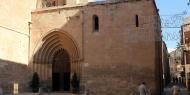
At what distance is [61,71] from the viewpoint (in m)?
20.9

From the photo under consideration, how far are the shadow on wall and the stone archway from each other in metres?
0.70

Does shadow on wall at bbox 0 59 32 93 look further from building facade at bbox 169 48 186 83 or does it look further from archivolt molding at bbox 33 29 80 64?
building facade at bbox 169 48 186 83

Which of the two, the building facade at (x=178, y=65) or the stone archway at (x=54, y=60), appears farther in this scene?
the building facade at (x=178, y=65)

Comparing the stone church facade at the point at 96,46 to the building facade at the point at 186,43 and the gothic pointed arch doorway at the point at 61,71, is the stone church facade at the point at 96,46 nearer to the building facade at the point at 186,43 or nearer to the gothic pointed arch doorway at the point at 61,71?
the gothic pointed arch doorway at the point at 61,71

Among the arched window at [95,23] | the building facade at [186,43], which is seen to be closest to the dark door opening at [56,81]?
the arched window at [95,23]

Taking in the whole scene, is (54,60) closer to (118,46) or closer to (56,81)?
(56,81)

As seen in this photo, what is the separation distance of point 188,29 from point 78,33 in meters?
17.0

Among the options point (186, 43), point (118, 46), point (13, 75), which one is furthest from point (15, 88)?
point (186, 43)

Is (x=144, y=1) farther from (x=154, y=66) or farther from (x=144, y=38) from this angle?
(x=154, y=66)

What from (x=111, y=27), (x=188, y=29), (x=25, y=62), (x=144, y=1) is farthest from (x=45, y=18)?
(x=188, y=29)

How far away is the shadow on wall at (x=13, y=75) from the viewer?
60.3 feet

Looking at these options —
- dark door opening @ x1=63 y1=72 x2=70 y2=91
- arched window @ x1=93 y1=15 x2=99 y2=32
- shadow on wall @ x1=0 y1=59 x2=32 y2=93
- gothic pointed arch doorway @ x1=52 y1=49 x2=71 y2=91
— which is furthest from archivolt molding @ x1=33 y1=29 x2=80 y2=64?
arched window @ x1=93 y1=15 x2=99 y2=32

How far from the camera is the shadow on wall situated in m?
18.4

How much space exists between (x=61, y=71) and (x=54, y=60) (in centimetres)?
87
